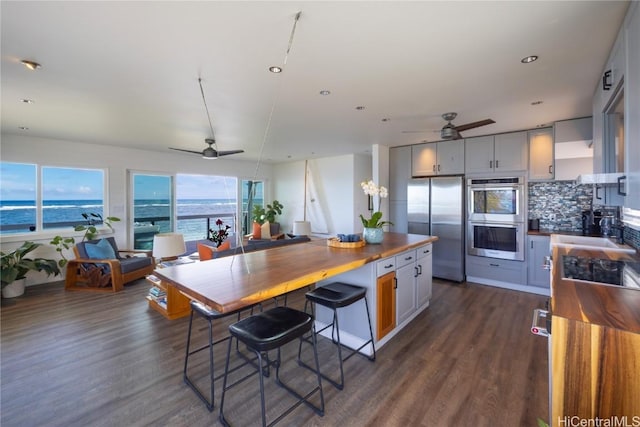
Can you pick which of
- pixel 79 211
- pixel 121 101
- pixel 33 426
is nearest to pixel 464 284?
pixel 33 426

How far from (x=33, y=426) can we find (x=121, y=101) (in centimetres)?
279

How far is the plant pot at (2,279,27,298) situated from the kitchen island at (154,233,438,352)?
3430 millimetres

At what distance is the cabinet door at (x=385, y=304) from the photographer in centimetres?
243

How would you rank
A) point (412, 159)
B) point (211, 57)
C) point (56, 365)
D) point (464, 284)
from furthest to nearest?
1. point (412, 159)
2. point (464, 284)
3. point (56, 365)
4. point (211, 57)

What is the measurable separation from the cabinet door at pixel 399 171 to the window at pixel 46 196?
5.48m

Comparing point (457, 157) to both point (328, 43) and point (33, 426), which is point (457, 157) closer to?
point (328, 43)

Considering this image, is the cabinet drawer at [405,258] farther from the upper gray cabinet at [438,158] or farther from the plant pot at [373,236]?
the upper gray cabinet at [438,158]

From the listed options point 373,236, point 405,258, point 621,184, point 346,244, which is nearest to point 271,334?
point 346,244

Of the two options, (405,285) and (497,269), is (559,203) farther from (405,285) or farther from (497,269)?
(405,285)

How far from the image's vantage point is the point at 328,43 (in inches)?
74.5

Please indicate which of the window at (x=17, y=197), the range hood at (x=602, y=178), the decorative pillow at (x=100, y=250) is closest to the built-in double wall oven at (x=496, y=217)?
the range hood at (x=602, y=178)

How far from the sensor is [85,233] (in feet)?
16.4

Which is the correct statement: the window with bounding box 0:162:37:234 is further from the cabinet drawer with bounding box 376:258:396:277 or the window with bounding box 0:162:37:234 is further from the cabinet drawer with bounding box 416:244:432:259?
the cabinet drawer with bounding box 416:244:432:259

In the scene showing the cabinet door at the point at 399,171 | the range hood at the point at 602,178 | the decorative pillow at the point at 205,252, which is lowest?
the decorative pillow at the point at 205,252
